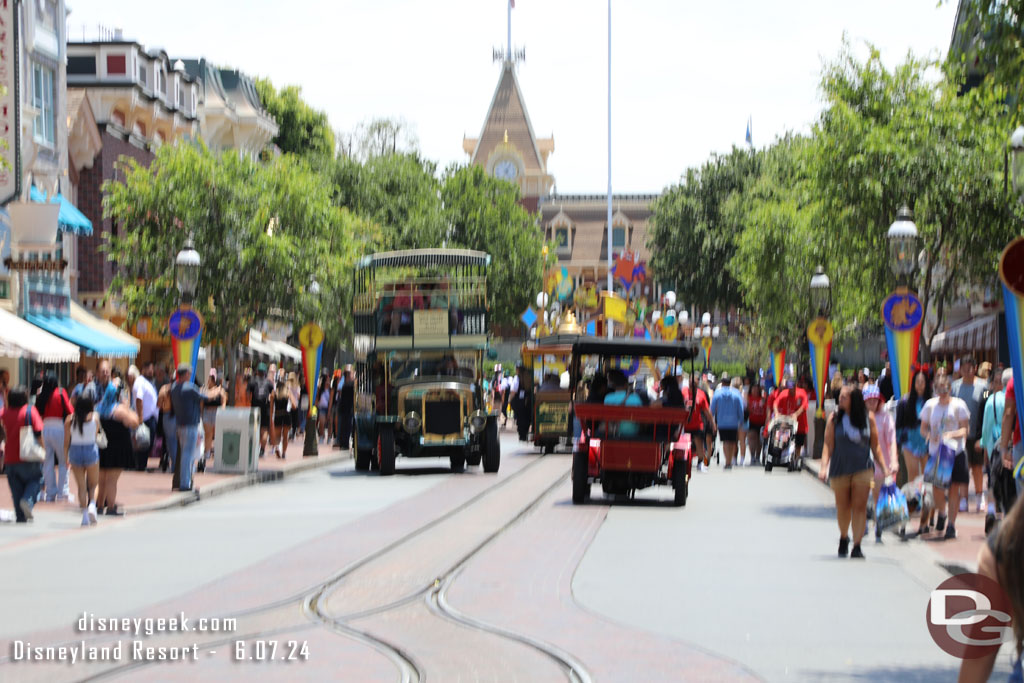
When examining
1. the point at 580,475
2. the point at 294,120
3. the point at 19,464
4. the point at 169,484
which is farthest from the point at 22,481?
the point at 294,120

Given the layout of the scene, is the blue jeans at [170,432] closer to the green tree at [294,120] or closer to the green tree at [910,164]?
the green tree at [910,164]

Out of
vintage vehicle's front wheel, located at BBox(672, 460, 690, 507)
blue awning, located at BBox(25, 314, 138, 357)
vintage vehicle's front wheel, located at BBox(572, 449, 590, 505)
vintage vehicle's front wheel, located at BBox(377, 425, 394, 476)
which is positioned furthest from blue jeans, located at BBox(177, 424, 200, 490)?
blue awning, located at BBox(25, 314, 138, 357)

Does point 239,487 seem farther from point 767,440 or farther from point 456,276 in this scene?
point 767,440

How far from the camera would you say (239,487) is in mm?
23562

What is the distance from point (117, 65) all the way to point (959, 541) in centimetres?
3727

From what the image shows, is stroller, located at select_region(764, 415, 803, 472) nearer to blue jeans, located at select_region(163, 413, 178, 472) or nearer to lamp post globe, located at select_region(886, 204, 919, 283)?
lamp post globe, located at select_region(886, 204, 919, 283)

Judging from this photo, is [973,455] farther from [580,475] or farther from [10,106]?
[10,106]

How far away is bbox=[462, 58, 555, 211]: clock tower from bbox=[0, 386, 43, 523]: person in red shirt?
9473cm

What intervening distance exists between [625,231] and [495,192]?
35780 mm

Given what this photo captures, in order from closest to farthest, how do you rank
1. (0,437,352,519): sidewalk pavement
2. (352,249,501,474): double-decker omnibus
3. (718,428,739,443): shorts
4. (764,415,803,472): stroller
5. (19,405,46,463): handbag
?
1. (19,405,46,463): handbag
2. (0,437,352,519): sidewalk pavement
3. (352,249,501,474): double-decker omnibus
4. (764,415,803,472): stroller
5. (718,428,739,443): shorts

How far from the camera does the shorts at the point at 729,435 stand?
2839cm

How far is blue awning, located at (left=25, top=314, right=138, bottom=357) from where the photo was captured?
33938 millimetres

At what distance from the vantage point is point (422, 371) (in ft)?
87.3

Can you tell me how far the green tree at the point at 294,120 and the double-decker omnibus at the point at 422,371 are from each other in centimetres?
5050
